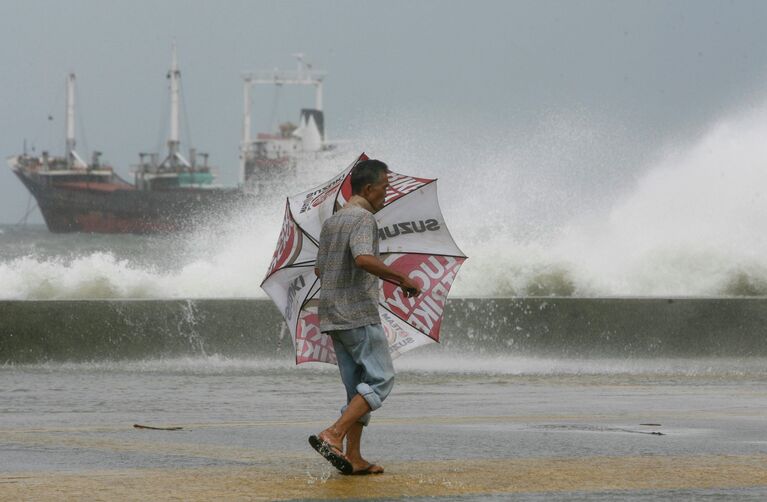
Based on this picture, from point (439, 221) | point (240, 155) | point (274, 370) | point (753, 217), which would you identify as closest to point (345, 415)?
point (439, 221)

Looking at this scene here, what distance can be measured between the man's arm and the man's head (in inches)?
14.2

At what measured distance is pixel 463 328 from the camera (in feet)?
42.9

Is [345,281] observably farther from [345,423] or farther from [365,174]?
[345,423]

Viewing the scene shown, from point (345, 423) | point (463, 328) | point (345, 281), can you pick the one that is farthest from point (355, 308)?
point (463, 328)

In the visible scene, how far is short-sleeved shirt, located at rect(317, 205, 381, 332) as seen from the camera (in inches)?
267

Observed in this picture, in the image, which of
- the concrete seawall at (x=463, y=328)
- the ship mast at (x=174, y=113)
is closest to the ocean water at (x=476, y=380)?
→ the concrete seawall at (x=463, y=328)

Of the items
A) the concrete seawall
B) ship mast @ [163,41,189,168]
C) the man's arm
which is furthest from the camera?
ship mast @ [163,41,189,168]

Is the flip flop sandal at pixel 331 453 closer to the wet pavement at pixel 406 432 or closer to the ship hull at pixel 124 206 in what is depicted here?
the wet pavement at pixel 406 432

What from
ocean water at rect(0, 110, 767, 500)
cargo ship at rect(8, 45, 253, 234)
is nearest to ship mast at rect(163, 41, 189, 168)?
cargo ship at rect(8, 45, 253, 234)

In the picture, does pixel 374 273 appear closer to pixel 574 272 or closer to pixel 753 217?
pixel 574 272

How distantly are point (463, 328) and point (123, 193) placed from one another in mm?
128477

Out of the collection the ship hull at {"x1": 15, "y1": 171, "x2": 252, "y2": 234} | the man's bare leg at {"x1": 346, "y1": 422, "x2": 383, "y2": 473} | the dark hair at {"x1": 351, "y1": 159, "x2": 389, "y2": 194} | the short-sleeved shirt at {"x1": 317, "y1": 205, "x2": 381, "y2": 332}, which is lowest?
the man's bare leg at {"x1": 346, "y1": 422, "x2": 383, "y2": 473}

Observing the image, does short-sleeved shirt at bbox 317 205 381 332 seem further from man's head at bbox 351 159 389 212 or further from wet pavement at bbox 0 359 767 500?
wet pavement at bbox 0 359 767 500

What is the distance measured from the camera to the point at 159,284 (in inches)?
628
